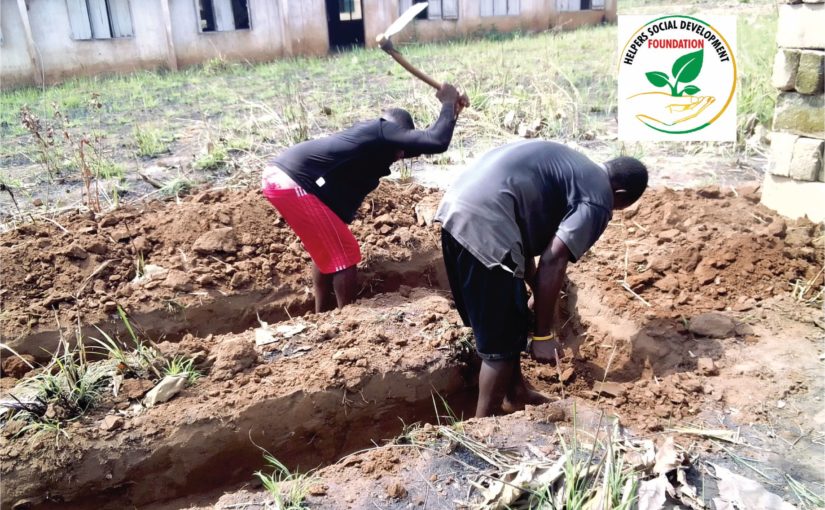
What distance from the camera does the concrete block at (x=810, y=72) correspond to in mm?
3721

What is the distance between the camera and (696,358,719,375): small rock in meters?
2.99

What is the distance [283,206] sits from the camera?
12.0 feet

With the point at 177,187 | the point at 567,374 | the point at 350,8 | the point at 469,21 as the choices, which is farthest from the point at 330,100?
the point at 350,8

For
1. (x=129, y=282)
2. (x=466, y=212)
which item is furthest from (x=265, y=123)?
(x=466, y=212)

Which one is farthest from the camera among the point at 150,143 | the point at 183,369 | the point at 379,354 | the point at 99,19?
the point at 99,19

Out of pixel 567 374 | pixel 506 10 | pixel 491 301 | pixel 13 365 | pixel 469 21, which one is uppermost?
pixel 506 10

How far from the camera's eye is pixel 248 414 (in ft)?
9.71

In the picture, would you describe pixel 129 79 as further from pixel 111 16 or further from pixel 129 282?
pixel 129 282

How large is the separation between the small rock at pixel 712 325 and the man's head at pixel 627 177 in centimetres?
96

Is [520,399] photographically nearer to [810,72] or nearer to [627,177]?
[627,177]

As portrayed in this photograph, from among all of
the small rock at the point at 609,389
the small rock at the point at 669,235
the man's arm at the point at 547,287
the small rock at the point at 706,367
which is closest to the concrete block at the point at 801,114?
the small rock at the point at 669,235

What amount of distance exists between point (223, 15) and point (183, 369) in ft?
34.6

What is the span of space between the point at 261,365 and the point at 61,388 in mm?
911

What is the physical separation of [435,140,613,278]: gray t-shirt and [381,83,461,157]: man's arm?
671 millimetres
